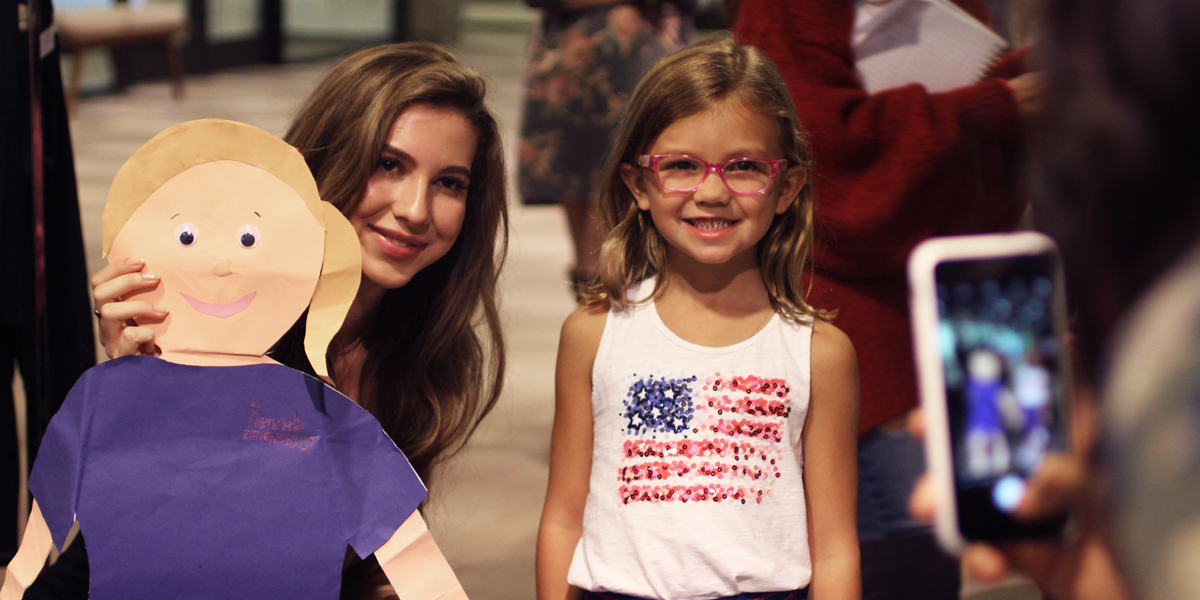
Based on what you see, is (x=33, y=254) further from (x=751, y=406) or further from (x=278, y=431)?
(x=751, y=406)

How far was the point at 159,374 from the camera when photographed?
1.07 m

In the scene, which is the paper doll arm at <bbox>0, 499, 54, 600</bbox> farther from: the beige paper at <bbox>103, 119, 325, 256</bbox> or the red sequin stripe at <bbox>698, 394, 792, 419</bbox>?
the red sequin stripe at <bbox>698, 394, 792, 419</bbox>

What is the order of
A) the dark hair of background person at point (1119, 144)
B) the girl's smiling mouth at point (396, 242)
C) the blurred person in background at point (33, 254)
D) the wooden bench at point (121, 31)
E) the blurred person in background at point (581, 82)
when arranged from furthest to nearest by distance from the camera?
the wooden bench at point (121, 31) → the blurred person in background at point (581, 82) → the blurred person in background at point (33, 254) → the girl's smiling mouth at point (396, 242) → the dark hair of background person at point (1119, 144)

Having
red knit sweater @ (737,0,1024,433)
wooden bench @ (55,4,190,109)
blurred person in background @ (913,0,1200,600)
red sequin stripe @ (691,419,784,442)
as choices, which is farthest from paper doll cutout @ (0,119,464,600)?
wooden bench @ (55,4,190,109)

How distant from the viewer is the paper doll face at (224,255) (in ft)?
3.47

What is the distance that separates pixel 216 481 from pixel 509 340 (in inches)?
91.4

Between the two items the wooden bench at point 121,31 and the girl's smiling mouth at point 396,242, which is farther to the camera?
the wooden bench at point 121,31

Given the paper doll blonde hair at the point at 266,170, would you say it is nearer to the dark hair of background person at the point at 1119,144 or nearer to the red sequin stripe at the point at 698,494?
the red sequin stripe at the point at 698,494

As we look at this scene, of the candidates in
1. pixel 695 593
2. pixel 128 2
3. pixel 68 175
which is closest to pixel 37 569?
pixel 695 593

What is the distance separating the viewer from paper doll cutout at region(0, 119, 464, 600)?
3.43 ft

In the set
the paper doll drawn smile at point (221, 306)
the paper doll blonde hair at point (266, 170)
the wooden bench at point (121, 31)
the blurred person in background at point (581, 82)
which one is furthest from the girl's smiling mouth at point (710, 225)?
the wooden bench at point (121, 31)

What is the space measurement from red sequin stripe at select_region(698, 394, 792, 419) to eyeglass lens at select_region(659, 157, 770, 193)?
23cm

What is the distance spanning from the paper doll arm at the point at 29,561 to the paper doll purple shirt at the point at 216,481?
1cm

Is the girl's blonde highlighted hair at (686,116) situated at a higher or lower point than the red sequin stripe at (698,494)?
higher
